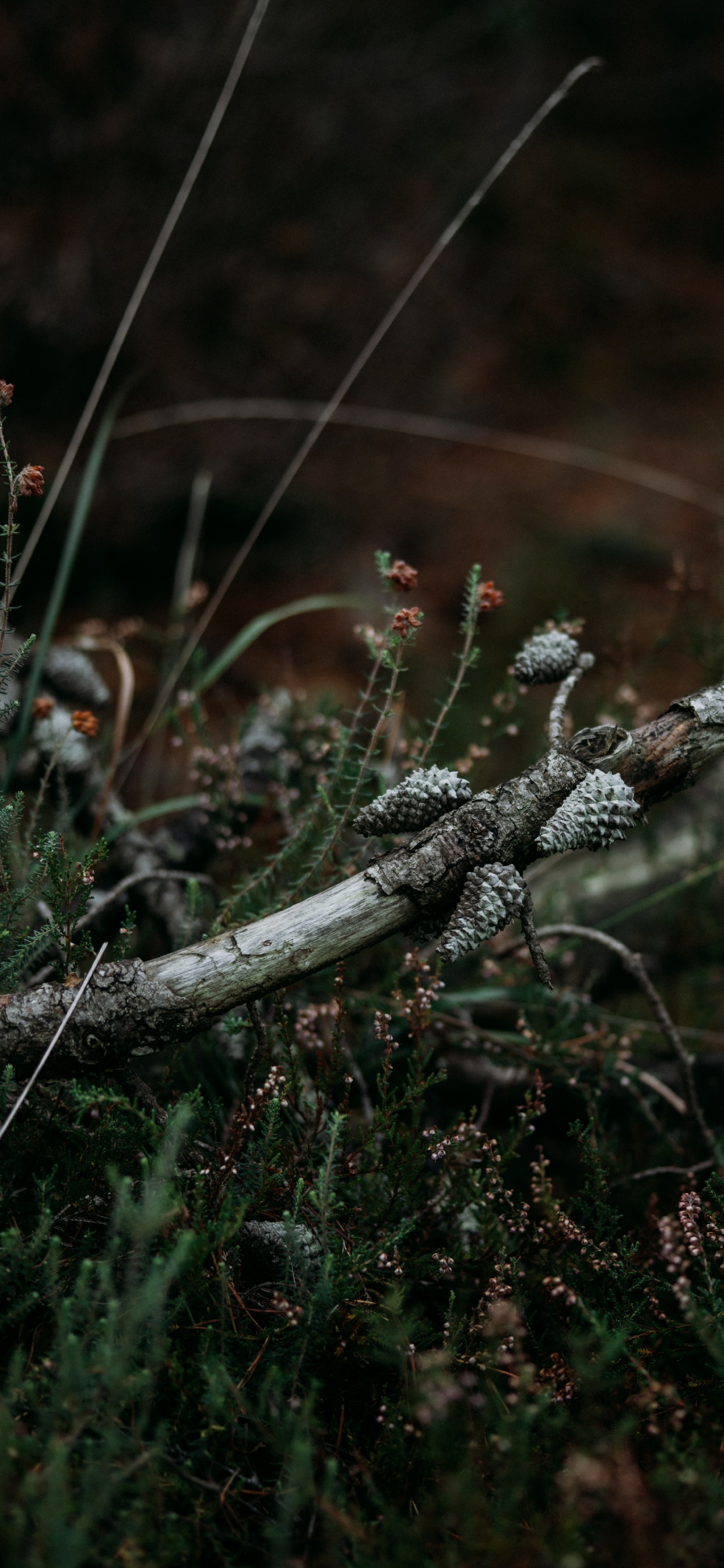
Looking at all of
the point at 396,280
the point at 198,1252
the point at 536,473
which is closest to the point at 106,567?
the point at 396,280

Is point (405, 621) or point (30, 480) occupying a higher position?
point (30, 480)

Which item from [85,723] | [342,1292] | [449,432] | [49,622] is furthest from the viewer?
[449,432]

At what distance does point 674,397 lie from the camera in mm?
3570

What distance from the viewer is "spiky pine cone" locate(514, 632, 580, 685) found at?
1.04m

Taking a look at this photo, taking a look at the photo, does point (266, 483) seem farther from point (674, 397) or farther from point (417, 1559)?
point (417, 1559)

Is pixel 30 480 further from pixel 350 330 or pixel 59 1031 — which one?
pixel 350 330

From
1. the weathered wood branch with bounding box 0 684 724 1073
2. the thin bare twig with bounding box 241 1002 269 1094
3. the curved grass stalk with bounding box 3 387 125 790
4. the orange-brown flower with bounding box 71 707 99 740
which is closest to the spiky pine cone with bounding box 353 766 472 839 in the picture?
the weathered wood branch with bounding box 0 684 724 1073

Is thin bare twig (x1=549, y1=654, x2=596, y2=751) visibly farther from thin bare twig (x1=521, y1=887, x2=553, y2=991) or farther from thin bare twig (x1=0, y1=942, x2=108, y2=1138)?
thin bare twig (x1=0, y1=942, x2=108, y2=1138)

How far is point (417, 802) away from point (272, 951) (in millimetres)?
229

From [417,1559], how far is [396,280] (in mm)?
3398

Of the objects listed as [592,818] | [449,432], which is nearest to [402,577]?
[592,818]

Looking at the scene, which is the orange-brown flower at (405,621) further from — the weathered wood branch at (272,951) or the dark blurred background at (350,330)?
the dark blurred background at (350,330)

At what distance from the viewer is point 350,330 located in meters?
2.92

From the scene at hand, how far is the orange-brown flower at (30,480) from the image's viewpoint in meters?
0.94
